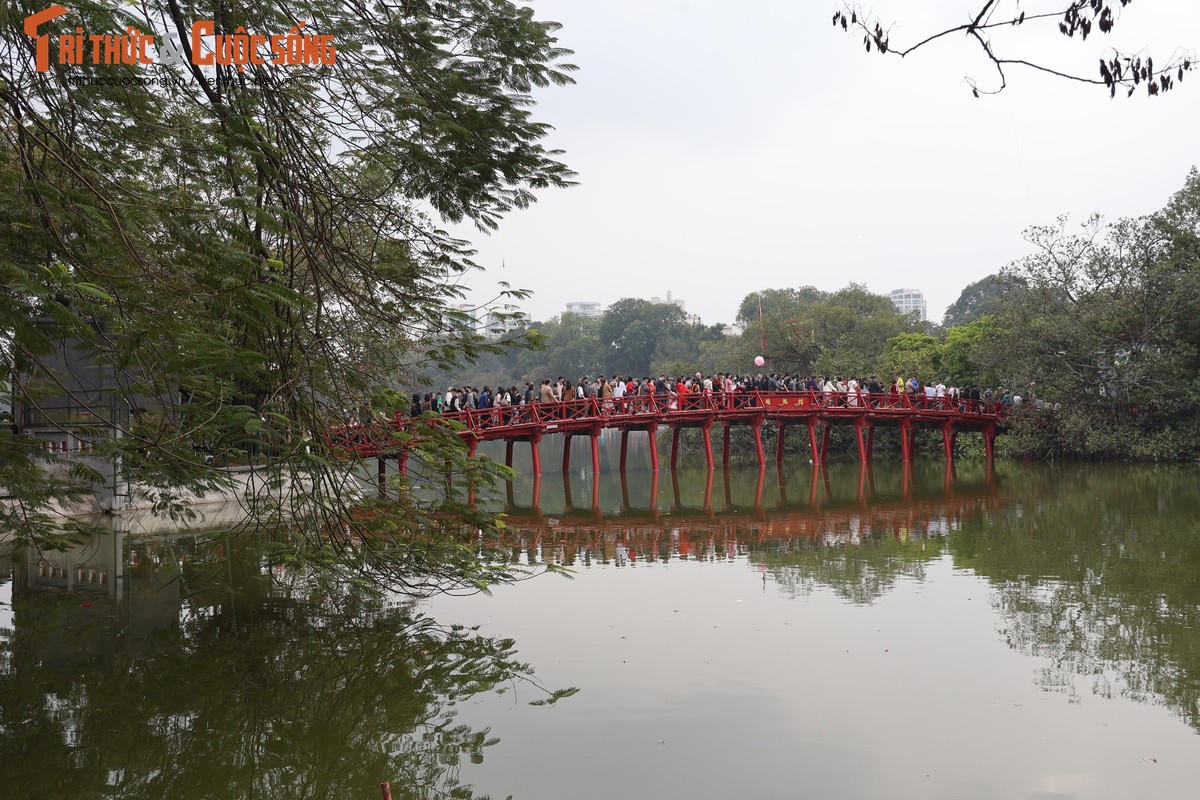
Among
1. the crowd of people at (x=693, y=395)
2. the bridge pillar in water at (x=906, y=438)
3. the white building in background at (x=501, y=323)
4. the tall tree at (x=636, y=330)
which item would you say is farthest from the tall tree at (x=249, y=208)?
the tall tree at (x=636, y=330)

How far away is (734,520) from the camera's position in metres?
18.9

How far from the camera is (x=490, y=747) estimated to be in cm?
675

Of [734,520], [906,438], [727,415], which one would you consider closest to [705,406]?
[727,415]

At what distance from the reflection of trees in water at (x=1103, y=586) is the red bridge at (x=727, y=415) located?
9.43m

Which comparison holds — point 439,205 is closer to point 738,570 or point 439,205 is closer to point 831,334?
point 738,570

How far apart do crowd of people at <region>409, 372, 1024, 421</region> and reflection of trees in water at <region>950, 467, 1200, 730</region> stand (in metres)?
9.88

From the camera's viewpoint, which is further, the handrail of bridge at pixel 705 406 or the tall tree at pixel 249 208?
the handrail of bridge at pixel 705 406

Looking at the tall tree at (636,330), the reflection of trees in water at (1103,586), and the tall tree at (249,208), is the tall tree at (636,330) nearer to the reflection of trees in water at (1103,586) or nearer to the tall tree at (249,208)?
the reflection of trees in water at (1103,586)

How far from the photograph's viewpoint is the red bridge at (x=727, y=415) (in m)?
25.2

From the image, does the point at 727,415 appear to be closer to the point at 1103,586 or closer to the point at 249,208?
the point at 1103,586

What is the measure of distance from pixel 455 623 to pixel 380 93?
500 centimetres

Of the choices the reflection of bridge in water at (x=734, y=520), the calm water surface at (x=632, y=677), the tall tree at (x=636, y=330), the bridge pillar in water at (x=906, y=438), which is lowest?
the calm water surface at (x=632, y=677)

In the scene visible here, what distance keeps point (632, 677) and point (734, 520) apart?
10833 mm

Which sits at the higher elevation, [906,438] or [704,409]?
[704,409]
